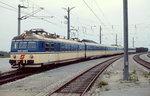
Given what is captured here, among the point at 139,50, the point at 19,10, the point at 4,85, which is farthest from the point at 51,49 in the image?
the point at 139,50

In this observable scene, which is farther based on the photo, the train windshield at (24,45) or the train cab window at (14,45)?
the train cab window at (14,45)

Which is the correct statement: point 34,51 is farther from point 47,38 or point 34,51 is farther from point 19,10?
point 19,10

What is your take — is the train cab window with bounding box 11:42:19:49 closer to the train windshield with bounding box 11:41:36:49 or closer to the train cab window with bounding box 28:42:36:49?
A: the train windshield with bounding box 11:41:36:49

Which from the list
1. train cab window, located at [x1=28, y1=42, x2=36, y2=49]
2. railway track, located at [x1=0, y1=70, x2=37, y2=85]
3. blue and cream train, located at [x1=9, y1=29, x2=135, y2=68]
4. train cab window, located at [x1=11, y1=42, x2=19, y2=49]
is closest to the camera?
railway track, located at [x1=0, y1=70, x2=37, y2=85]

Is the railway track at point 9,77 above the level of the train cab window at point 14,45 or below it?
below

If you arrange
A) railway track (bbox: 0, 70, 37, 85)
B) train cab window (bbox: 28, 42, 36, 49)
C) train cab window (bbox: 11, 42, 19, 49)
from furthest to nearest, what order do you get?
1. train cab window (bbox: 11, 42, 19, 49)
2. train cab window (bbox: 28, 42, 36, 49)
3. railway track (bbox: 0, 70, 37, 85)

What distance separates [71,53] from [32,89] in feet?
61.4

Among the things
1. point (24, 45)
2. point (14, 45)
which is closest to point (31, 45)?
point (24, 45)

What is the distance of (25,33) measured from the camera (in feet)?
75.9

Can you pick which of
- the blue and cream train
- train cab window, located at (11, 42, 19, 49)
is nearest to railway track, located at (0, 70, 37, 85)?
the blue and cream train

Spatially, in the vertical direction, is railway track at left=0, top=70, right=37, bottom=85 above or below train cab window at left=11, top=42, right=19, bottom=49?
below

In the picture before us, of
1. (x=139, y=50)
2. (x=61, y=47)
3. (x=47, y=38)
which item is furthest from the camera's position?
(x=139, y=50)

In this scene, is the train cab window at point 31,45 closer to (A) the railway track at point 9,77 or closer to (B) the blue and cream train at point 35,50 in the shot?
(B) the blue and cream train at point 35,50

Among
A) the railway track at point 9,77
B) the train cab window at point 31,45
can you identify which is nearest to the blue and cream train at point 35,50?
the train cab window at point 31,45
